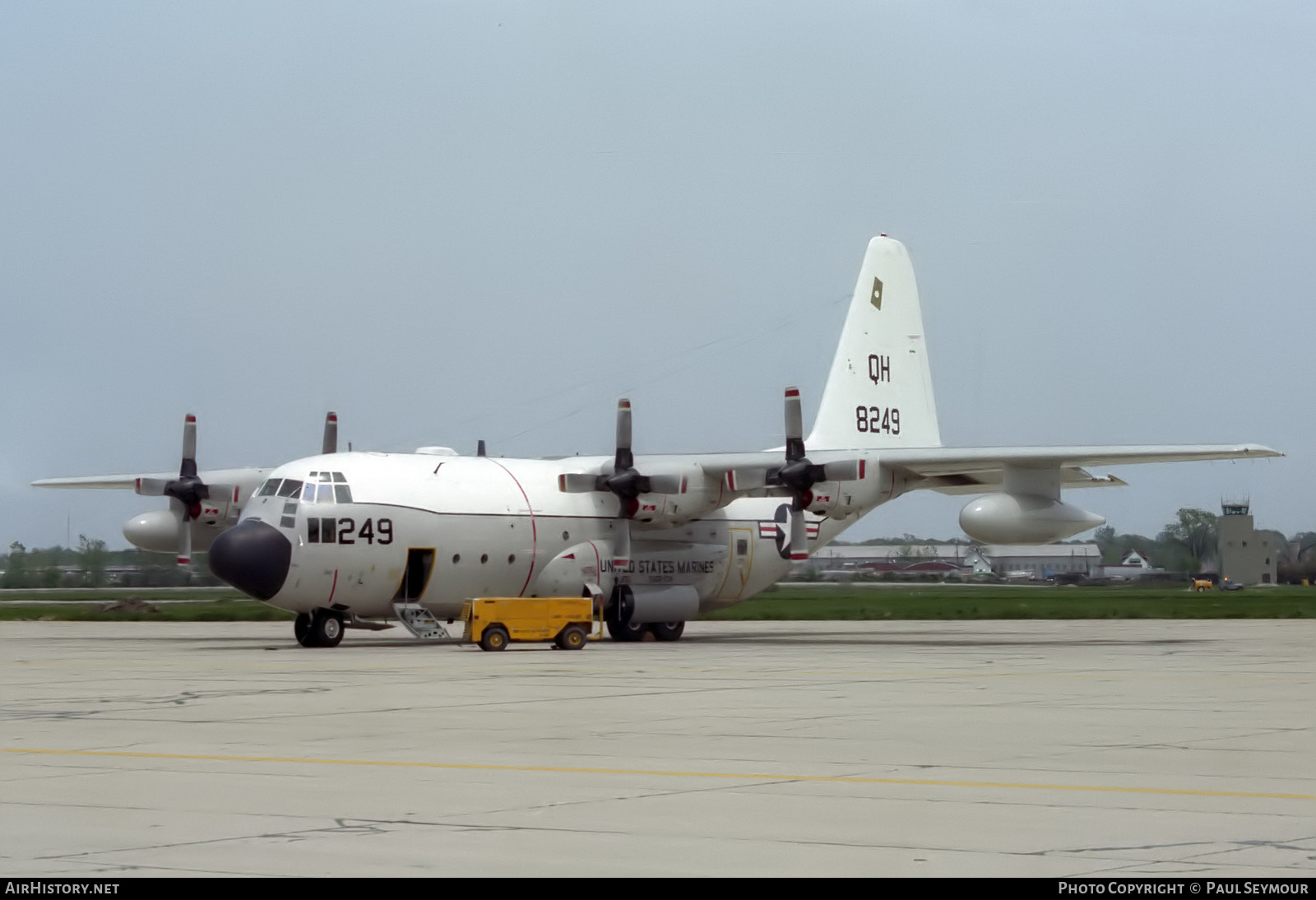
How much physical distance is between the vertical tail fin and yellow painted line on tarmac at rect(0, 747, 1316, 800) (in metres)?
28.4

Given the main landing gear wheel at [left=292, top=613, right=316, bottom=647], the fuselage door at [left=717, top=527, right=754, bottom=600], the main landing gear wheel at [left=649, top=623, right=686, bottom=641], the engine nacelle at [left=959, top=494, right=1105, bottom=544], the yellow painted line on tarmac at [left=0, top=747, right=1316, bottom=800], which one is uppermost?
the engine nacelle at [left=959, top=494, right=1105, bottom=544]

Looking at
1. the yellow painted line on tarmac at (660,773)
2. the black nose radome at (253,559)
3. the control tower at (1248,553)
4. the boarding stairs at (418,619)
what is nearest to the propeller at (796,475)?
the boarding stairs at (418,619)

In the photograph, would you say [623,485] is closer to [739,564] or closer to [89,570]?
[739,564]

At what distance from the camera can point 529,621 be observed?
30125mm

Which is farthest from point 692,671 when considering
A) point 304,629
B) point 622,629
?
point 622,629

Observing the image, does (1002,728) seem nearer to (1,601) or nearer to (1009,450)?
(1009,450)

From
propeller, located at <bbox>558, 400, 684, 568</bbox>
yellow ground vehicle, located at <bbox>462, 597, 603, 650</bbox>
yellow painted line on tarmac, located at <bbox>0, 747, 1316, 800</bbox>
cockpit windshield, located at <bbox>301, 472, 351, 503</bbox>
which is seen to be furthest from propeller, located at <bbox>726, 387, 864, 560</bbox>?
yellow painted line on tarmac, located at <bbox>0, 747, 1316, 800</bbox>

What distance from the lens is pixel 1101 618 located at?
50.8 metres

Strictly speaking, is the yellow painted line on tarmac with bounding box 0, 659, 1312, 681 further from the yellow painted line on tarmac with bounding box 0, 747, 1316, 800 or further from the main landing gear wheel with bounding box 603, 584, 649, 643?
the main landing gear wheel with bounding box 603, 584, 649, 643

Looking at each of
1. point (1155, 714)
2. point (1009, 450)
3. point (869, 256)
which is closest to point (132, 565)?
point (869, 256)

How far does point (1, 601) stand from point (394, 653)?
148ft

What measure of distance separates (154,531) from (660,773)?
29549mm

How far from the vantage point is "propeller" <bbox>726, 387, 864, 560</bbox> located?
113 ft

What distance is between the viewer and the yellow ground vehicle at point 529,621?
29.4 m
